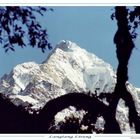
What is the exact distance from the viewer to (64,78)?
5.17 meters

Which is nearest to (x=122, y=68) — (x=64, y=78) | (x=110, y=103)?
(x=110, y=103)

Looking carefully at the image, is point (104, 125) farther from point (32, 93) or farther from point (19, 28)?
point (19, 28)

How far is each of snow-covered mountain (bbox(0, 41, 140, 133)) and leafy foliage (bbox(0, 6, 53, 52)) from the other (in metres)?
0.21

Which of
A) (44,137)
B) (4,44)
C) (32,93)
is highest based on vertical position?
(4,44)

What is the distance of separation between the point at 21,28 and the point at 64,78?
597 mm

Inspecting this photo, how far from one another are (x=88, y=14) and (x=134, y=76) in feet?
1.98

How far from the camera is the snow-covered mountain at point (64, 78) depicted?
201 inches

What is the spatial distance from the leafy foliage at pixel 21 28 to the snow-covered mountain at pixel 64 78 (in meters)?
0.21

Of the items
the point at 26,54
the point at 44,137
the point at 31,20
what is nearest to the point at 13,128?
the point at 44,137

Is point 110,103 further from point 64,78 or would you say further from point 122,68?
point 64,78

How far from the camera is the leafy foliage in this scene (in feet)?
17.4

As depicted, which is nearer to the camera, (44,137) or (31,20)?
(44,137)

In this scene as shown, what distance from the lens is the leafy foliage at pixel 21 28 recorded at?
5.31m

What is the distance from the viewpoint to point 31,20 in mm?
5387
